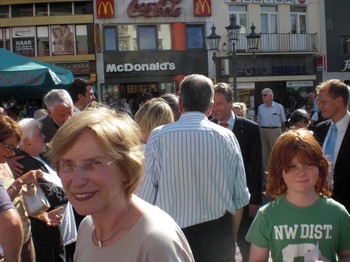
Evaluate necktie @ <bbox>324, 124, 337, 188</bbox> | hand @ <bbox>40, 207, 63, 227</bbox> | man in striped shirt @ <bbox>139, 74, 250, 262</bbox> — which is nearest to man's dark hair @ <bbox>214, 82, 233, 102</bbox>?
necktie @ <bbox>324, 124, 337, 188</bbox>

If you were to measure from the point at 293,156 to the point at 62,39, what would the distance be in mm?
24032

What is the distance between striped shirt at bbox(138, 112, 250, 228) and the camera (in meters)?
3.30

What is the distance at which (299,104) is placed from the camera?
88.6 feet

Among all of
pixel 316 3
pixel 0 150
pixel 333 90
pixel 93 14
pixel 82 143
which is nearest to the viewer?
pixel 82 143

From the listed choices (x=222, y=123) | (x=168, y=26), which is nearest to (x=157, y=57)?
(x=168, y=26)

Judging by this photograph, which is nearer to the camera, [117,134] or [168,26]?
→ [117,134]

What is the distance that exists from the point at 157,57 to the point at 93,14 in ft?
12.9

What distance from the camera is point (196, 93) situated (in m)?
3.43

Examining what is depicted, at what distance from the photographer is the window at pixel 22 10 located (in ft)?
83.6

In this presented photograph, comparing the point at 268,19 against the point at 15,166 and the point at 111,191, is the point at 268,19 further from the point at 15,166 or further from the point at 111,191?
the point at 111,191

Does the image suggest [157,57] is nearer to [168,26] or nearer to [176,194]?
[168,26]

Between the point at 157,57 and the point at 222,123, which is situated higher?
the point at 157,57

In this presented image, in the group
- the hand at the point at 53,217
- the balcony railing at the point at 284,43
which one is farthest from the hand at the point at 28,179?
the balcony railing at the point at 284,43

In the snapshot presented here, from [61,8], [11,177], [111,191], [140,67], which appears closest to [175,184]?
[11,177]
